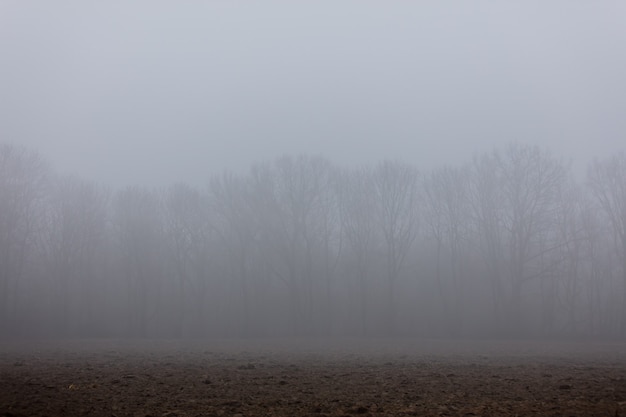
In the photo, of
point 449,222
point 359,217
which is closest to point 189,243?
point 359,217

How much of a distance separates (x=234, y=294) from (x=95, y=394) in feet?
178

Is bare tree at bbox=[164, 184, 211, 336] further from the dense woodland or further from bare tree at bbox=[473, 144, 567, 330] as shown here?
bare tree at bbox=[473, 144, 567, 330]

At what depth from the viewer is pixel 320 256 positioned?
6431 centimetres

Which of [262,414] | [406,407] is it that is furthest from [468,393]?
[262,414]

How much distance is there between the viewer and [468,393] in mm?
11094

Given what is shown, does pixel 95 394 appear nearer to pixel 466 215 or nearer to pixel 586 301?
pixel 466 215

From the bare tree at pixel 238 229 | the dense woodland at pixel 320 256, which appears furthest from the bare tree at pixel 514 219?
the bare tree at pixel 238 229

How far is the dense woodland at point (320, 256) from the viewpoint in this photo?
5569 cm

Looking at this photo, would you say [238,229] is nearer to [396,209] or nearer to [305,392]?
[396,209]

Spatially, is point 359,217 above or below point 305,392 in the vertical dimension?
above

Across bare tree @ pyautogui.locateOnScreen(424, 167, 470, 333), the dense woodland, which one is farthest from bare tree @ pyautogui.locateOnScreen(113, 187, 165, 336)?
bare tree @ pyautogui.locateOnScreen(424, 167, 470, 333)

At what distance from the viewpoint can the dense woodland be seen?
55.7 metres

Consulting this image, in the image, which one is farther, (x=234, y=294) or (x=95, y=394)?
(x=234, y=294)

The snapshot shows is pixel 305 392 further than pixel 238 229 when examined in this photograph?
No
